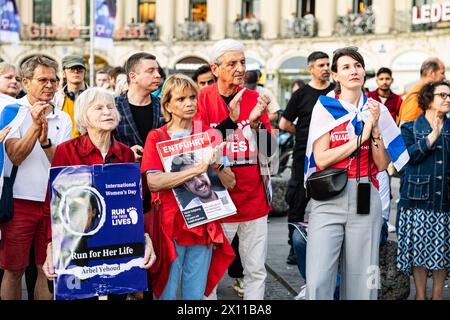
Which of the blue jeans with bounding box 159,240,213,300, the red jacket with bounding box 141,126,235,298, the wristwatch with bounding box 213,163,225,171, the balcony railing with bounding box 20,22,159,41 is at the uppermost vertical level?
the balcony railing with bounding box 20,22,159,41

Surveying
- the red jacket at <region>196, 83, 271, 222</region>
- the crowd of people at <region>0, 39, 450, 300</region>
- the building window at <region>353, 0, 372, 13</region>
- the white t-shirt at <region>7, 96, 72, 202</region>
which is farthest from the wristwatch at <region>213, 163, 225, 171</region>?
the building window at <region>353, 0, 372, 13</region>

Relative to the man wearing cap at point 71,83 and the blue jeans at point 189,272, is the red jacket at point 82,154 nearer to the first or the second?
the blue jeans at point 189,272

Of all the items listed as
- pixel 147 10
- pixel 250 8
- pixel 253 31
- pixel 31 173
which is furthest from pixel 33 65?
pixel 147 10

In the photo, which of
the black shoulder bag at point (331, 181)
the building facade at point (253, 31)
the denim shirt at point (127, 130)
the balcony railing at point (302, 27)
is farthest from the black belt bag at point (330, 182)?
the balcony railing at point (302, 27)

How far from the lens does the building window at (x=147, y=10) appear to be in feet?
139

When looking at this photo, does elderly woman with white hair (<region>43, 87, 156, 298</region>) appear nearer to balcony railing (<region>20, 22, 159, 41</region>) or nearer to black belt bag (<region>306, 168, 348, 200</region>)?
black belt bag (<region>306, 168, 348, 200</region>)

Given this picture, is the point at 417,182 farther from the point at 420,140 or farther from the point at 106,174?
the point at 106,174

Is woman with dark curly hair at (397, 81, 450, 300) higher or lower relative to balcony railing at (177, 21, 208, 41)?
lower

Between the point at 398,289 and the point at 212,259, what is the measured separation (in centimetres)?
176

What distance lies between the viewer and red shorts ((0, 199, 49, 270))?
4926mm

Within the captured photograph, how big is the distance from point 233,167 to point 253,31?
35566 millimetres

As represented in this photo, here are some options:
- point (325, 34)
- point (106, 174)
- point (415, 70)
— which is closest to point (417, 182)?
point (106, 174)

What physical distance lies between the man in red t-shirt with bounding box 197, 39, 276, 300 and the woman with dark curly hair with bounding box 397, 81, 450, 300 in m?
1.26

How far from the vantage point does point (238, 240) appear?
18.3 ft
